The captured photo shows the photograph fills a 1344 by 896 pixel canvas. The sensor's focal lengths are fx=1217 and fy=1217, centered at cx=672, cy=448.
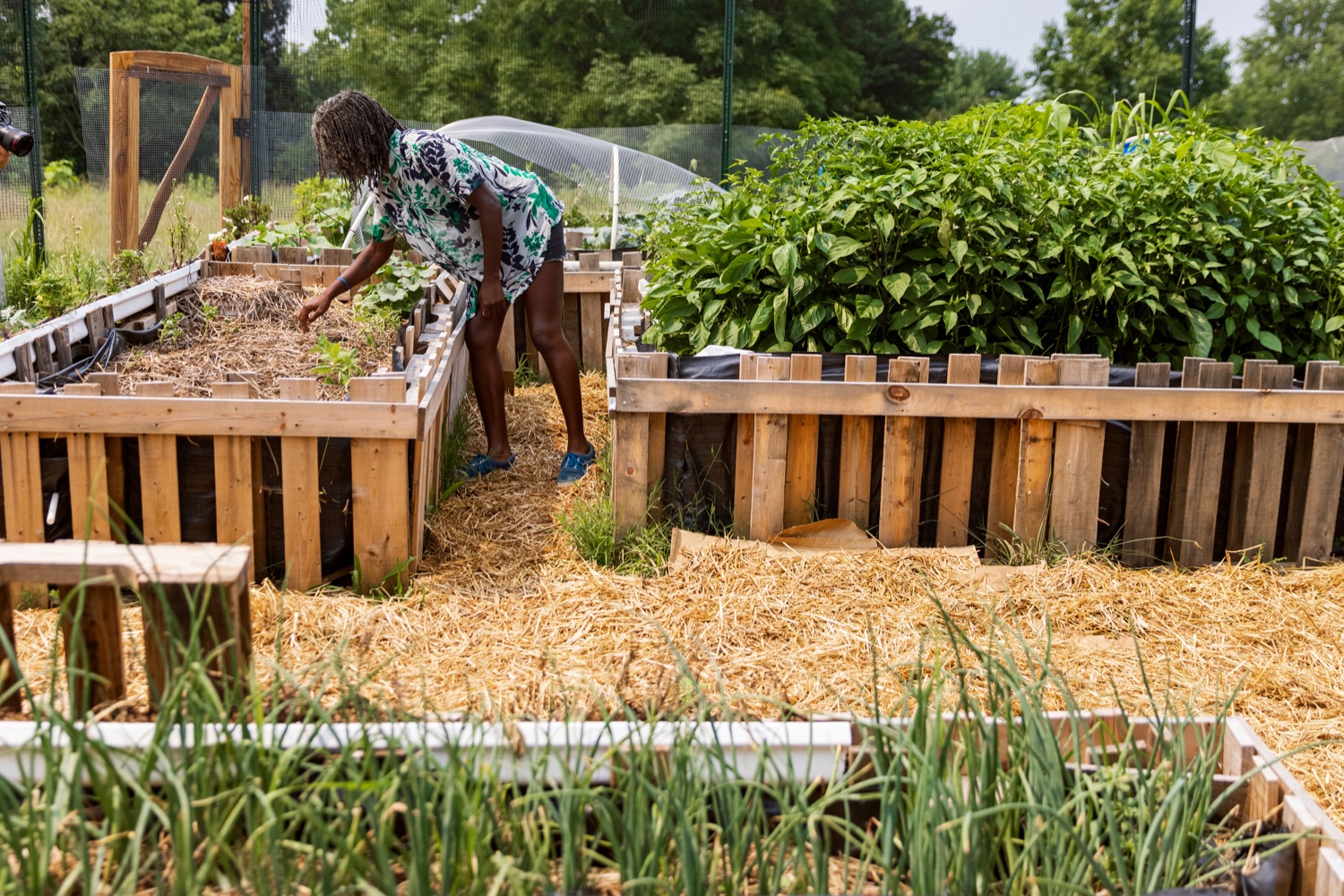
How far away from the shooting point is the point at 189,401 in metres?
3.74

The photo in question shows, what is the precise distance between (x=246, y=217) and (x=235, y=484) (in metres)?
5.68

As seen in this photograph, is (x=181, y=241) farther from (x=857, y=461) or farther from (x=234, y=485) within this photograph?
(x=857, y=461)

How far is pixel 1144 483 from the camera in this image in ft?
14.0

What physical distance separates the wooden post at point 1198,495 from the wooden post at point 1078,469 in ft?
0.98

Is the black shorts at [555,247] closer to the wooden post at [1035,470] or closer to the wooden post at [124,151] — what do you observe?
the wooden post at [1035,470]

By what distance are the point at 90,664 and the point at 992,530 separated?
10.1 ft

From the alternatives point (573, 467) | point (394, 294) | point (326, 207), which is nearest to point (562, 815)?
point (573, 467)

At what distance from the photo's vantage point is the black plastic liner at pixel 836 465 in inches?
167

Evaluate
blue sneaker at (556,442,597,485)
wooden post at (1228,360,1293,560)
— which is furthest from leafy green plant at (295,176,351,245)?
wooden post at (1228,360,1293,560)

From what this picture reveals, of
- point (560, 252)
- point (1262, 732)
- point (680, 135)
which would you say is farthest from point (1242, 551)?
point (680, 135)

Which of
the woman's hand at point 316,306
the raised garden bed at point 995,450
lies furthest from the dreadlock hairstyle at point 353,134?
the raised garden bed at point 995,450

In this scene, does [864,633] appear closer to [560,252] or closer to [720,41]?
[560,252]

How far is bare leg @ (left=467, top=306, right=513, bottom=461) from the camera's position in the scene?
5.02 meters

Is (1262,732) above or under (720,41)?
under
